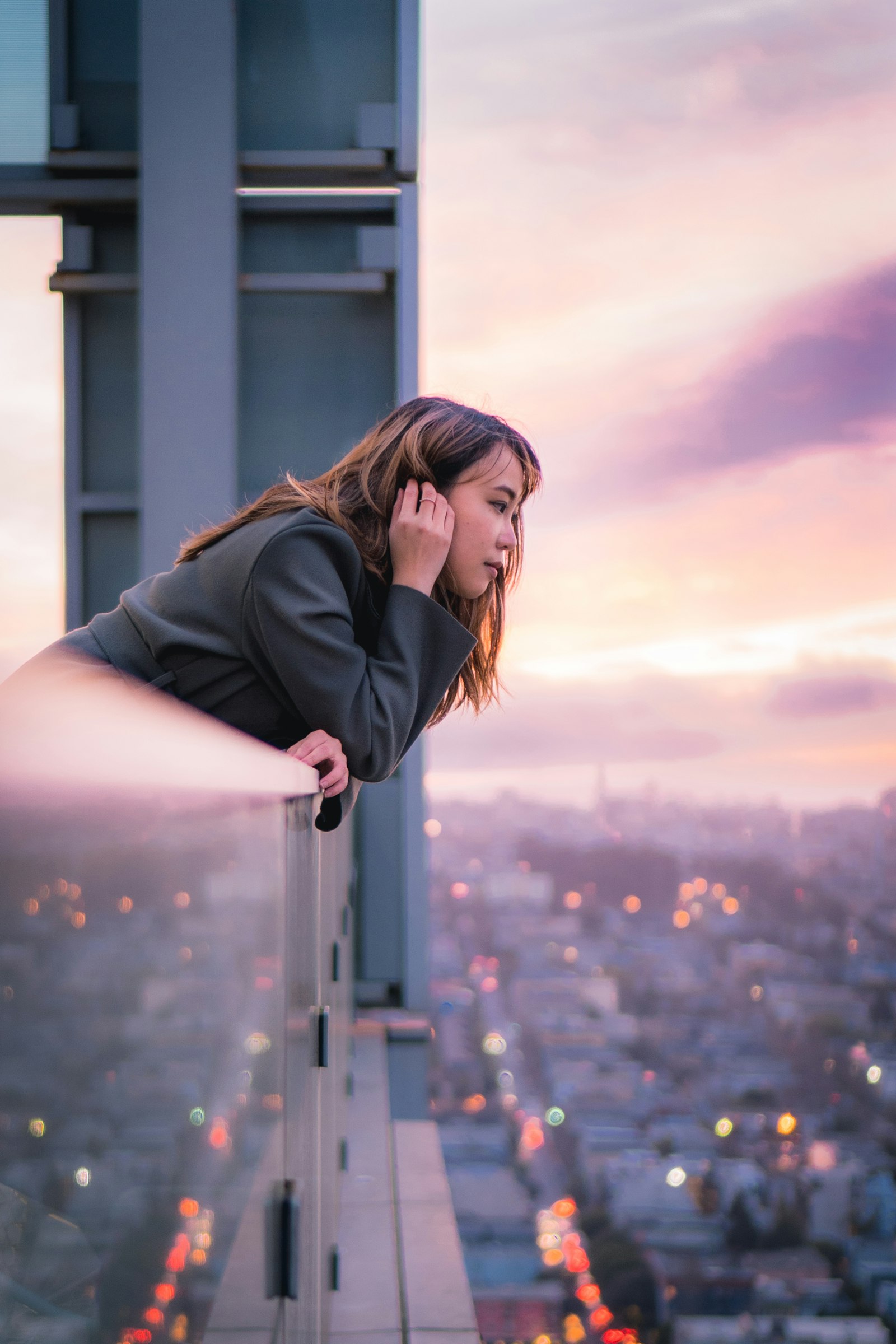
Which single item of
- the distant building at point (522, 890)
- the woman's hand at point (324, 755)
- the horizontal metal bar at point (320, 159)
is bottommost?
the distant building at point (522, 890)

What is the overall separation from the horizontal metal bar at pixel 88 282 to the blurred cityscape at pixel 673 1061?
2117 mm

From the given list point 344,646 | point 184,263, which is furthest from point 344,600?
point 184,263

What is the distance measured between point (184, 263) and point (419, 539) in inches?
90.2

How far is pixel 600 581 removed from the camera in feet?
21.8

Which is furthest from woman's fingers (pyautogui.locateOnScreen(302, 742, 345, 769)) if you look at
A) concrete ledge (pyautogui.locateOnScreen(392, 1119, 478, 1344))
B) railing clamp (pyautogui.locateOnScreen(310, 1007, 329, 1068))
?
concrete ledge (pyautogui.locateOnScreen(392, 1119, 478, 1344))

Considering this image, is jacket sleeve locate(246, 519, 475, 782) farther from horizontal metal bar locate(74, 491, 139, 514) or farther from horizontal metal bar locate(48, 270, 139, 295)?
horizontal metal bar locate(48, 270, 139, 295)

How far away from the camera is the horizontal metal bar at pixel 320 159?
3.38 metres

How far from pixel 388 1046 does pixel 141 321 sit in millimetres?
2503

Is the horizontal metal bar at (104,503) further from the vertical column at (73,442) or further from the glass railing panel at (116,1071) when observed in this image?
the glass railing panel at (116,1071)

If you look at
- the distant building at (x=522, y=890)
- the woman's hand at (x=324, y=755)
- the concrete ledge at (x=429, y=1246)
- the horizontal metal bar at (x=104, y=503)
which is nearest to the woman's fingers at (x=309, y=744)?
the woman's hand at (x=324, y=755)

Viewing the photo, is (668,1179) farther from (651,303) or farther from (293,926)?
(651,303)

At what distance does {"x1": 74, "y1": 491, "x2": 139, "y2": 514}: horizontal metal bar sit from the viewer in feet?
11.2

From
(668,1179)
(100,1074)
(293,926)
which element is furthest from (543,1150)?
(100,1074)

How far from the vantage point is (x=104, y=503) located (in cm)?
342
